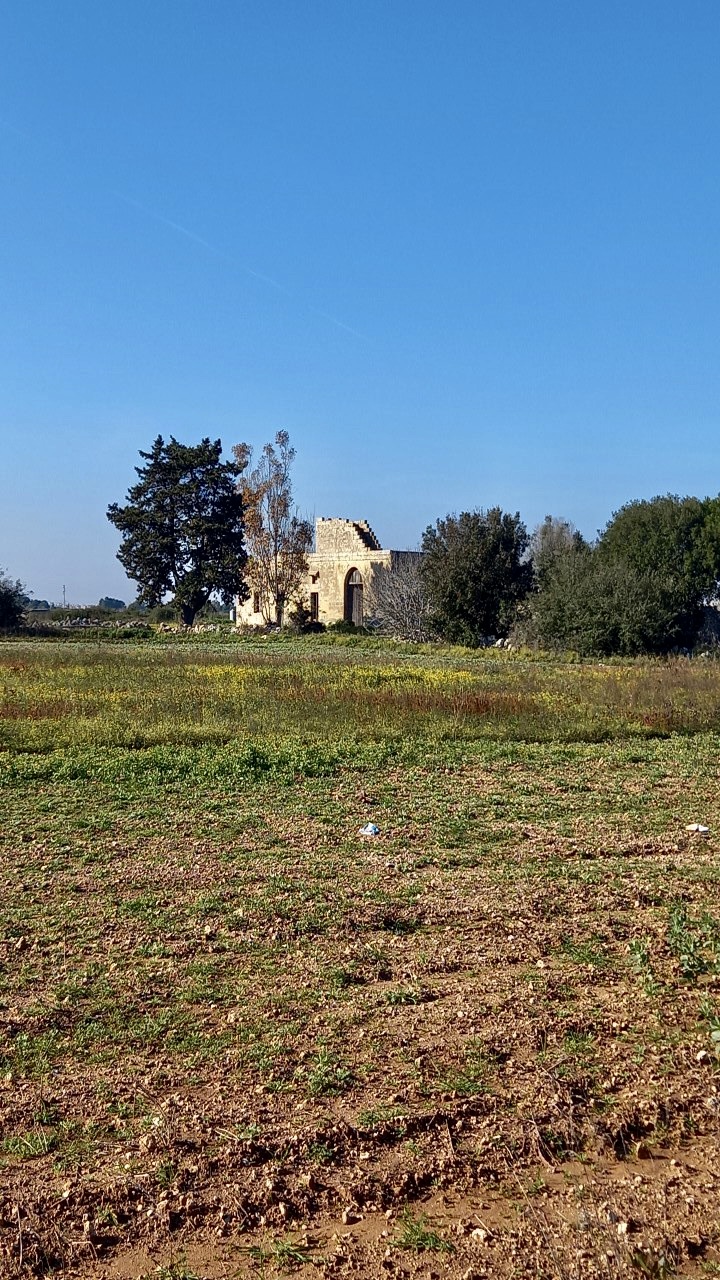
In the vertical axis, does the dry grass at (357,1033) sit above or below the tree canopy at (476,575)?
below

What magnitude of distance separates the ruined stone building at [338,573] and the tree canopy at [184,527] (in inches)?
108

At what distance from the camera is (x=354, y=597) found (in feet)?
173

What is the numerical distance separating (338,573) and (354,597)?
1565 mm

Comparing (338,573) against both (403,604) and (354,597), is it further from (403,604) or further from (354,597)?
(403,604)

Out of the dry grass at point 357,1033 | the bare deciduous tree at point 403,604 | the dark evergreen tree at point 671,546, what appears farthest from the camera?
the bare deciduous tree at point 403,604

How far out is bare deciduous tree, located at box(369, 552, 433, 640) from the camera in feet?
130

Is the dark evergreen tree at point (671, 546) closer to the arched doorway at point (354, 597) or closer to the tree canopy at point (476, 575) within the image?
the tree canopy at point (476, 575)

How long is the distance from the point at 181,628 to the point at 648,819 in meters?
46.2

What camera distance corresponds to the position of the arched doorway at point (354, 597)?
51750 millimetres

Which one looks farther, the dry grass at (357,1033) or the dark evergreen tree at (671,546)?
the dark evergreen tree at (671,546)

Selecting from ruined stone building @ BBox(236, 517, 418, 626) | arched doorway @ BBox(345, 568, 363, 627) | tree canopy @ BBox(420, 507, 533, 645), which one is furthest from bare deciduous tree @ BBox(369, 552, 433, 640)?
arched doorway @ BBox(345, 568, 363, 627)

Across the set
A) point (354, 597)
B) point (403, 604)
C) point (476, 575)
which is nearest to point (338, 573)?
point (354, 597)

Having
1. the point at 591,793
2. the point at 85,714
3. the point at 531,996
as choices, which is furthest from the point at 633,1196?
the point at 85,714

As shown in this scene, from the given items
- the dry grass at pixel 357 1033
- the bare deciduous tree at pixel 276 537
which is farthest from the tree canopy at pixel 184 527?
the dry grass at pixel 357 1033
